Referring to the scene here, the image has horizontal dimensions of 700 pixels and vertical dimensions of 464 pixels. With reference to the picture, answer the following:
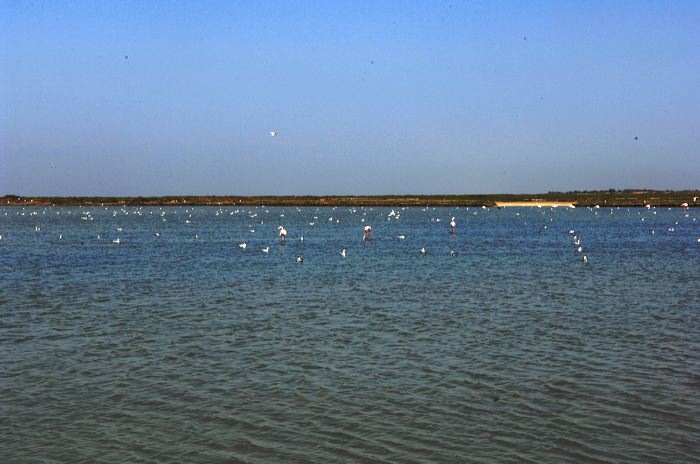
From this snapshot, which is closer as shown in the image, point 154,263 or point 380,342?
point 380,342

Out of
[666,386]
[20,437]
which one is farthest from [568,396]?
[20,437]

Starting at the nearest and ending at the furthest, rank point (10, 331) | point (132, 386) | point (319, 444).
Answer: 1. point (319, 444)
2. point (132, 386)
3. point (10, 331)

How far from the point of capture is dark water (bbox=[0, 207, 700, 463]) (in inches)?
442

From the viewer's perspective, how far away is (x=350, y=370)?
15.7m

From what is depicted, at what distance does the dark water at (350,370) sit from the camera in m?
11.2

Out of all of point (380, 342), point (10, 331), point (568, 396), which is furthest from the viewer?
point (10, 331)

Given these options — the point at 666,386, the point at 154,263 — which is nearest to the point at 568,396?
the point at 666,386

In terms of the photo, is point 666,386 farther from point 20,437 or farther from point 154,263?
point 154,263

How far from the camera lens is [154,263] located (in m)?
43.3

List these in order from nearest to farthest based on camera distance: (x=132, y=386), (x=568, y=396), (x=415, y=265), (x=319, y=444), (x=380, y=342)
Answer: (x=319, y=444) → (x=568, y=396) → (x=132, y=386) → (x=380, y=342) → (x=415, y=265)

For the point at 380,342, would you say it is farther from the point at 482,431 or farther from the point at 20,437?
the point at 20,437

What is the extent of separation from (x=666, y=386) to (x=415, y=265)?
2801cm

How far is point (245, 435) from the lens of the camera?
11594 millimetres

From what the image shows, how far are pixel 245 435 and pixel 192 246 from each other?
4960 cm
